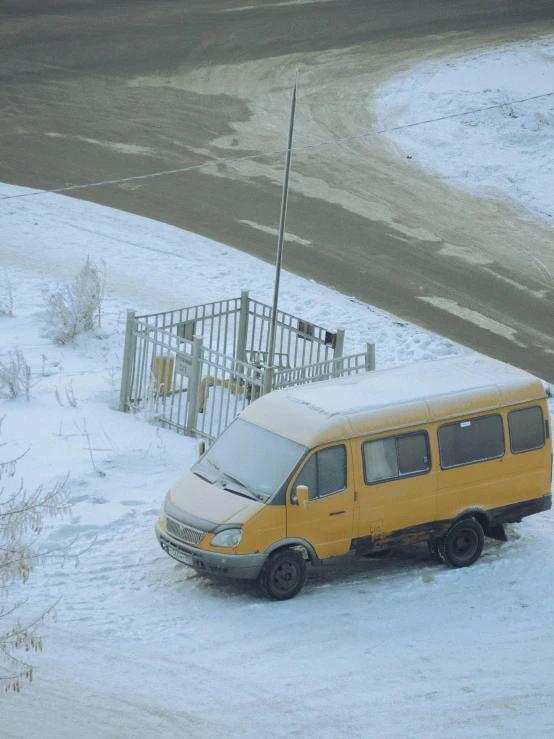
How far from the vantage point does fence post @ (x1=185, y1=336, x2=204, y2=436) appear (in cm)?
1441

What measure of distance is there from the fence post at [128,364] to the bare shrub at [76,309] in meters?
2.41

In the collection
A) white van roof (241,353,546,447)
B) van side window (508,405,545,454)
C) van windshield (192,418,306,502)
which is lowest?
van windshield (192,418,306,502)

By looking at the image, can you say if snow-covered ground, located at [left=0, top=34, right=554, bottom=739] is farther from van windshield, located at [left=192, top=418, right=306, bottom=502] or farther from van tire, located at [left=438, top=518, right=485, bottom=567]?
van windshield, located at [left=192, top=418, right=306, bottom=502]

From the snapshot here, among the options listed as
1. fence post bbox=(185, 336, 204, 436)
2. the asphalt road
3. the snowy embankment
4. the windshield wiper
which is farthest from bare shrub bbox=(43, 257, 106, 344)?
the windshield wiper

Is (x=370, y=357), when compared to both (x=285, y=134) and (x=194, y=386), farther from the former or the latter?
(x=285, y=134)

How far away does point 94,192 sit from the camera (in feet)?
77.2

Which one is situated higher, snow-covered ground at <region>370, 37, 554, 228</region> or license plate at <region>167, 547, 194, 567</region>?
snow-covered ground at <region>370, 37, 554, 228</region>

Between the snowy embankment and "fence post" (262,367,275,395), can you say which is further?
"fence post" (262,367,275,395)

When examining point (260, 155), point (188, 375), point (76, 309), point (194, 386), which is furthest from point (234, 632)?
point (260, 155)

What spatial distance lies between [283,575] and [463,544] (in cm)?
217

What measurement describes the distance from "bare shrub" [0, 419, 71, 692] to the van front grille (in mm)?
1049

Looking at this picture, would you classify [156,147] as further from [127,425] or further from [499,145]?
[127,425]

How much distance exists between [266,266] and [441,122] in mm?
8978

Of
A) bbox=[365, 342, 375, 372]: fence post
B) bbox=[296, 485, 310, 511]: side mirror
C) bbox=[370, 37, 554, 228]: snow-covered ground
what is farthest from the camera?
bbox=[370, 37, 554, 228]: snow-covered ground
